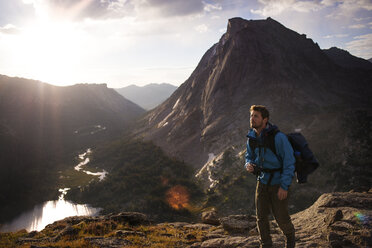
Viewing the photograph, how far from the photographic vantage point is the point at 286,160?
493cm

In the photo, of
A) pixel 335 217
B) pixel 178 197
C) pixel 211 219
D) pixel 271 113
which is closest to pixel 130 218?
pixel 211 219

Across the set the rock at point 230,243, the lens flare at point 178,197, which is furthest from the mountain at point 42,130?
the rock at point 230,243

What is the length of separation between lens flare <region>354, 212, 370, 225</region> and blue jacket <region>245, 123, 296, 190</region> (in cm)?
431

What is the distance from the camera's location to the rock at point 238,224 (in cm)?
1080

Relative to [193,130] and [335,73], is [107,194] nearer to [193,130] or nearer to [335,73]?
[193,130]

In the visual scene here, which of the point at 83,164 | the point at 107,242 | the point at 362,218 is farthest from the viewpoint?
the point at 83,164

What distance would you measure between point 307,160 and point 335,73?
67126 millimetres

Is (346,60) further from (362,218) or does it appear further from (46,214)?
(46,214)

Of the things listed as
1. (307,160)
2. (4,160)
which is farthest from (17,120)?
(307,160)

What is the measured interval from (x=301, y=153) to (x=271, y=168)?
0.73 meters

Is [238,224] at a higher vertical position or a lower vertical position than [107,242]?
lower

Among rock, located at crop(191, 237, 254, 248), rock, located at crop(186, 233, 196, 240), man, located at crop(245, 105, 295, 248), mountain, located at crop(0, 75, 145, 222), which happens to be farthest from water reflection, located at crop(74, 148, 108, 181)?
man, located at crop(245, 105, 295, 248)

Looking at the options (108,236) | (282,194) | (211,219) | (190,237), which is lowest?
(211,219)

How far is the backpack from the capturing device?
509 cm
